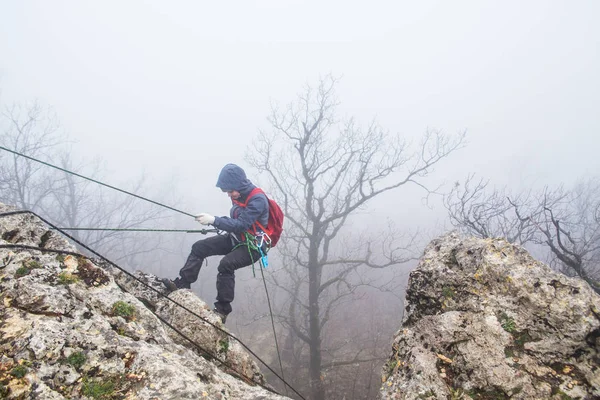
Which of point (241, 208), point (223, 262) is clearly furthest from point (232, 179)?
point (223, 262)

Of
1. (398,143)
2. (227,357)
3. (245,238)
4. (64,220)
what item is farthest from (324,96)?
(64,220)

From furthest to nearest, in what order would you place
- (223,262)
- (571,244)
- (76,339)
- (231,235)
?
1. (571,244)
2. (231,235)
3. (223,262)
4. (76,339)

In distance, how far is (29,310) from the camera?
1967 millimetres

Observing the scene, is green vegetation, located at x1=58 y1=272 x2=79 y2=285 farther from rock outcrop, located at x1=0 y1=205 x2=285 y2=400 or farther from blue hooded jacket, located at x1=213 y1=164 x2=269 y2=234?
blue hooded jacket, located at x1=213 y1=164 x2=269 y2=234

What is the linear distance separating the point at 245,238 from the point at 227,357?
6.65 feet

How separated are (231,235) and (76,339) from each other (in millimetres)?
3044

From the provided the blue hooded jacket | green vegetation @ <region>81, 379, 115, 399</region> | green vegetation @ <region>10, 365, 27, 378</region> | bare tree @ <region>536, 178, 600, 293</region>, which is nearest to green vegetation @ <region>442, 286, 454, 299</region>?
the blue hooded jacket

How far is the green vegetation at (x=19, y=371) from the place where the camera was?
1.56m

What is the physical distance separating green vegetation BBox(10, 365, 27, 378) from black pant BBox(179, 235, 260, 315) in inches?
114

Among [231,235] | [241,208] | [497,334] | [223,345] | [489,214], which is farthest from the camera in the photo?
[489,214]

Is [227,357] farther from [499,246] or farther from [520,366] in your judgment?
[499,246]

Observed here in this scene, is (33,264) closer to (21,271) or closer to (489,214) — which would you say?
(21,271)

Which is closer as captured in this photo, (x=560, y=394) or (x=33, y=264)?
(x=560, y=394)

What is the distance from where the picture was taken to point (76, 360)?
1.78 meters
